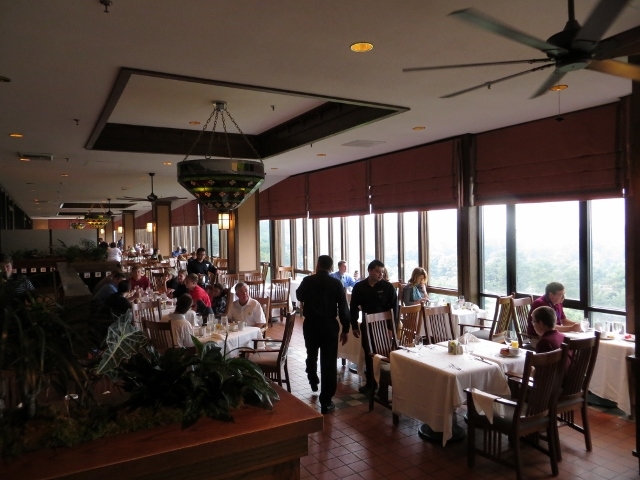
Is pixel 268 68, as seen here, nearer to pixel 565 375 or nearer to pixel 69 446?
pixel 69 446

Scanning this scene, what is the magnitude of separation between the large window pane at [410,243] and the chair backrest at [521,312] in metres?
2.43

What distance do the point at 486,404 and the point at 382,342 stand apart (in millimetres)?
1563

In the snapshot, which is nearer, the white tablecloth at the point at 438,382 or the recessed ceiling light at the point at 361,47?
the recessed ceiling light at the point at 361,47

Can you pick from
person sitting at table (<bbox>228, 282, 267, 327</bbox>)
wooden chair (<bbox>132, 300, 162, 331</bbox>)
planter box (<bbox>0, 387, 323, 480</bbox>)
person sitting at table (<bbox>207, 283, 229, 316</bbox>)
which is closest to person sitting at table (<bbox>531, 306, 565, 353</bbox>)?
planter box (<bbox>0, 387, 323, 480</bbox>)

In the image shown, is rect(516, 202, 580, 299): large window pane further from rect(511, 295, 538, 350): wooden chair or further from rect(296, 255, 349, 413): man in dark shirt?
rect(296, 255, 349, 413): man in dark shirt

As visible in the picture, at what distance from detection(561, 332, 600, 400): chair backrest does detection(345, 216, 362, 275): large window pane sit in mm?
6112

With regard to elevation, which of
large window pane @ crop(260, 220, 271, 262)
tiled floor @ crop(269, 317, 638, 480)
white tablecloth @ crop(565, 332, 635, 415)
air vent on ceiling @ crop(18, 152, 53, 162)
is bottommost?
tiled floor @ crop(269, 317, 638, 480)

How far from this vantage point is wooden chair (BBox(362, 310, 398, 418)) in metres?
4.86

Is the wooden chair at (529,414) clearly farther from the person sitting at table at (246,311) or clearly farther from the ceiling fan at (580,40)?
the person sitting at table at (246,311)

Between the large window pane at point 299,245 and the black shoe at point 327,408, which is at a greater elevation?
the large window pane at point 299,245

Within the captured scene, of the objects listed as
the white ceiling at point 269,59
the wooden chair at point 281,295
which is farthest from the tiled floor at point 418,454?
the wooden chair at point 281,295

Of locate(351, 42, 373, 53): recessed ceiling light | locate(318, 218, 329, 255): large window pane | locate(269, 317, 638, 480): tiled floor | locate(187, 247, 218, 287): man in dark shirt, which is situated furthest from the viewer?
locate(318, 218, 329, 255): large window pane

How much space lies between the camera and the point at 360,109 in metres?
5.86

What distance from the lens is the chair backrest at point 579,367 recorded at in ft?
12.7
